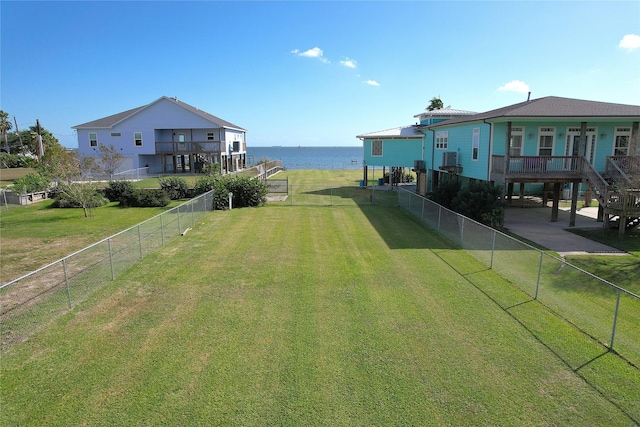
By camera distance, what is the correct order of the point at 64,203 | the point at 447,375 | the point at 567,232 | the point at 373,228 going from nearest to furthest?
the point at 447,375 < the point at 567,232 < the point at 373,228 < the point at 64,203

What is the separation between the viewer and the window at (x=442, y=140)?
1109 inches

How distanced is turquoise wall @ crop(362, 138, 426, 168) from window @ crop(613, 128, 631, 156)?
15.2 m

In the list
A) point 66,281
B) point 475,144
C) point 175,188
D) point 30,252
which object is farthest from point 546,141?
point 30,252

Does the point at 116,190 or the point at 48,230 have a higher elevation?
the point at 116,190

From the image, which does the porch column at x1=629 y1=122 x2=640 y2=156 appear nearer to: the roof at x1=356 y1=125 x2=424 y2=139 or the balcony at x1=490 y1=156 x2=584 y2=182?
the balcony at x1=490 y1=156 x2=584 y2=182

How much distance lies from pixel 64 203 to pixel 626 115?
31.8 m

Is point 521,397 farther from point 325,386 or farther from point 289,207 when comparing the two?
point 289,207

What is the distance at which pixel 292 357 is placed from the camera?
291 inches

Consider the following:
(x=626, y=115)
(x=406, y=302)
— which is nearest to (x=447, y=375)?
(x=406, y=302)

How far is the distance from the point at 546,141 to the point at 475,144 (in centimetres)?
363

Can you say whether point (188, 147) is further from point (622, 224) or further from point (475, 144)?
point (622, 224)

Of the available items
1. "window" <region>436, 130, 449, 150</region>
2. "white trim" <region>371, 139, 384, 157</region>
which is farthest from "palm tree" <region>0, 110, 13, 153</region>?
"window" <region>436, 130, 449, 150</region>

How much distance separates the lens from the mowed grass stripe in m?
5.91

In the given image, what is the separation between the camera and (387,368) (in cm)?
702
